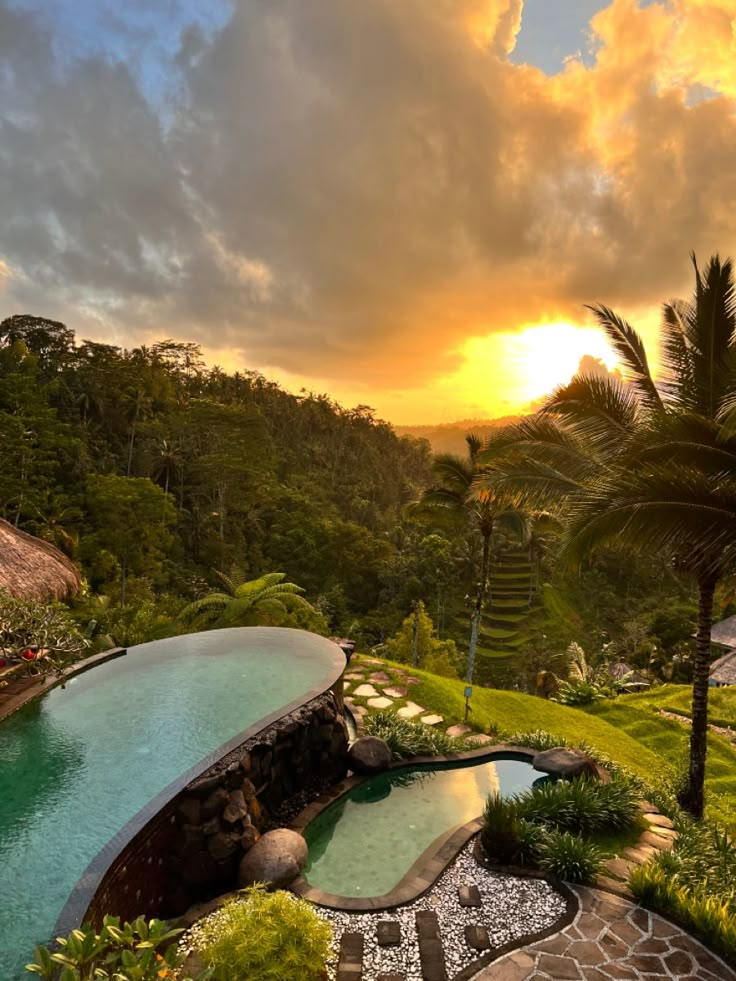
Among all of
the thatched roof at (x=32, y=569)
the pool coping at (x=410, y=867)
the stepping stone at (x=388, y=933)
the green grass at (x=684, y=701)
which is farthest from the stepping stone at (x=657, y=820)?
the thatched roof at (x=32, y=569)

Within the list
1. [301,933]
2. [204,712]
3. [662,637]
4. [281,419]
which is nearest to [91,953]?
[301,933]

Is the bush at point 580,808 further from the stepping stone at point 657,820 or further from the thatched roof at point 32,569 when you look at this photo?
the thatched roof at point 32,569

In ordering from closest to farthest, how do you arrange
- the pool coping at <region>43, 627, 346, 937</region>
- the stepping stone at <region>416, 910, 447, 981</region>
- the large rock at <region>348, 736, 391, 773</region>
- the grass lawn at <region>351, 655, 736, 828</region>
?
1. the pool coping at <region>43, 627, 346, 937</region>
2. the stepping stone at <region>416, 910, 447, 981</region>
3. the large rock at <region>348, 736, 391, 773</region>
4. the grass lawn at <region>351, 655, 736, 828</region>

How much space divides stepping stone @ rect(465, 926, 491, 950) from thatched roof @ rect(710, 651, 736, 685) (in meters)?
16.6

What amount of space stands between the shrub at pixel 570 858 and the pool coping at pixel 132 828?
141 inches

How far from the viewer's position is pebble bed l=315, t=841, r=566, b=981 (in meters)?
4.87

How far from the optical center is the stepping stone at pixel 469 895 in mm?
5615

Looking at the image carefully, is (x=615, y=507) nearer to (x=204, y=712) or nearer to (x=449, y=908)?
(x=449, y=908)

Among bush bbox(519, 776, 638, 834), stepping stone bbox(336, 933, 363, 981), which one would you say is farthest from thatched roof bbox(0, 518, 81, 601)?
bush bbox(519, 776, 638, 834)

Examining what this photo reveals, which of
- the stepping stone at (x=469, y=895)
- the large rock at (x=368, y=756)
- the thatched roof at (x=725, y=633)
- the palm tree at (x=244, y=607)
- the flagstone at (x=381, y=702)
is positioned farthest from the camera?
the thatched roof at (x=725, y=633)

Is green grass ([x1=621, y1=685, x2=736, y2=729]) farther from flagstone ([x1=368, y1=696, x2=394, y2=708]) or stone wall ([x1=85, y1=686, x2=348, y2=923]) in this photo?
stone wall ([x1=85, y1=686, x2=348, y2=923])

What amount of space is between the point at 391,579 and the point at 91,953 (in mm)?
30864

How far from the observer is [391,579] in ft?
112

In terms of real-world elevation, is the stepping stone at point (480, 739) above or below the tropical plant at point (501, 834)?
below
